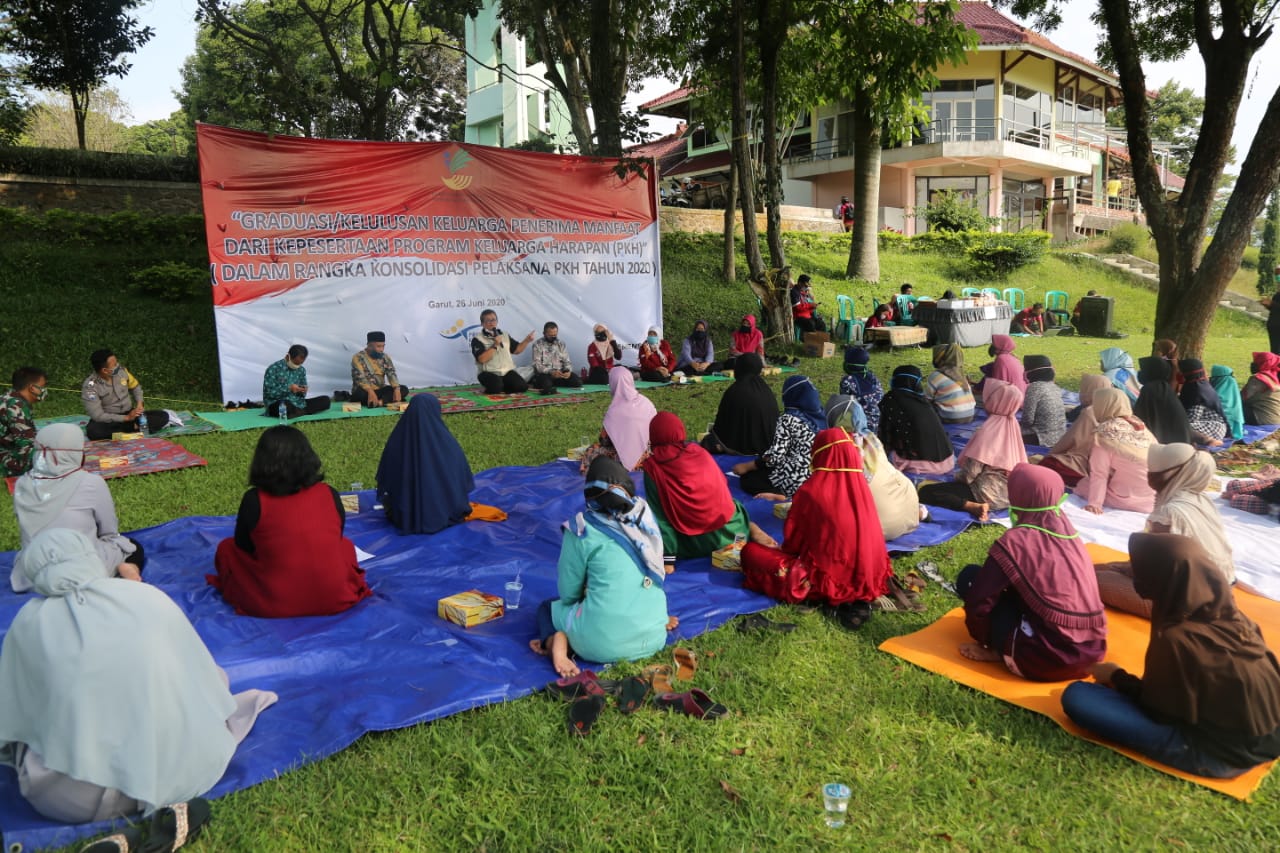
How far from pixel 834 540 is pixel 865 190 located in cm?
1499

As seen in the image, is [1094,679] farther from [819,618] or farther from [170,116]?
[170,116]

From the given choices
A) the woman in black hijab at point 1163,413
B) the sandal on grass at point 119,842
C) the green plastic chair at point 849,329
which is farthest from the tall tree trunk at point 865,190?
the sandal on grass at point 119,842

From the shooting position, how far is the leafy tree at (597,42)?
500 inches

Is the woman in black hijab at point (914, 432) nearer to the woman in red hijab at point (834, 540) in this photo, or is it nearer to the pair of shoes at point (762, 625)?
the woman in red hijab at point (834, 540)

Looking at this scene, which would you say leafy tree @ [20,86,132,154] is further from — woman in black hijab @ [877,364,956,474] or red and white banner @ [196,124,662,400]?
woman in black hijab @ [877,364,956,474]

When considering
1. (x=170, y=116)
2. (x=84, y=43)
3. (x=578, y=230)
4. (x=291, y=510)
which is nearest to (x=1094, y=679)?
(x=291, y=510)

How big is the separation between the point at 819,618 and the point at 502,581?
5.94 ft

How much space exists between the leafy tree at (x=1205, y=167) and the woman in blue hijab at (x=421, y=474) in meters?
8.16

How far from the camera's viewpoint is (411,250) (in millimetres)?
11320

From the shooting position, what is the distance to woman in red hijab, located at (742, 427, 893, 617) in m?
4.14

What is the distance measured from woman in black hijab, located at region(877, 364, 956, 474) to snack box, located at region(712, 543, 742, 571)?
92.2 inches

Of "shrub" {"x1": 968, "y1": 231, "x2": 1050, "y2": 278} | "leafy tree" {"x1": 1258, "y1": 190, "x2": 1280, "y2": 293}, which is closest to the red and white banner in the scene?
"shrub" {"x1": 968, "y1": 231, "x2": 1050, "y2": 278}

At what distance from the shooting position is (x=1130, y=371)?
7.88 meters

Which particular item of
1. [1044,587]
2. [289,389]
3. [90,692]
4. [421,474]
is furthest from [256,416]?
[1044,587]
